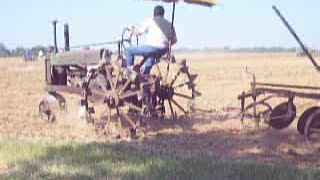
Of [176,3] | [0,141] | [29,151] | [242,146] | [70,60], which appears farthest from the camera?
[70,60]

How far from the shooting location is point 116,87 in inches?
457

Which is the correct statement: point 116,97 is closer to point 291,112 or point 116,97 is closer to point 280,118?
point 280,118

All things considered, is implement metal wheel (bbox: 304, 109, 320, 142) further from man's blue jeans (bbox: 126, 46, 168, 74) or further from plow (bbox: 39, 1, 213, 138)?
man's blue jeans (bbox: 126, 46, 168, 74)

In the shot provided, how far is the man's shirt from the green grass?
343 cm

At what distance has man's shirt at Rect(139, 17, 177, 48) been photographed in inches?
459

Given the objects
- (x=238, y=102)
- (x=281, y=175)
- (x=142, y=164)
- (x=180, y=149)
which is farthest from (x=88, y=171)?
(x=238, y=102)

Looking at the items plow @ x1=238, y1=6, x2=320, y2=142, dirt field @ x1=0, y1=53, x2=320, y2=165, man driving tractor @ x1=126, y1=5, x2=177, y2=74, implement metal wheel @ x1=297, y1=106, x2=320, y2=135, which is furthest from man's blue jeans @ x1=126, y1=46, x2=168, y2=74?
implement metal wheel @ x1=297, y1=106, x2=320, y2=135

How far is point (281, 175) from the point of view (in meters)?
6.69

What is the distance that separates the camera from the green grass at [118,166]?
6.81 meters

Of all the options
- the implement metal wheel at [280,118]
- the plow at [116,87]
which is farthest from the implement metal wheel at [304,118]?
the plow at [116,87]

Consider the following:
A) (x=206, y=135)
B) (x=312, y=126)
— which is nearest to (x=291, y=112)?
(x=312, y=126)

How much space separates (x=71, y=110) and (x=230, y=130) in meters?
4.01

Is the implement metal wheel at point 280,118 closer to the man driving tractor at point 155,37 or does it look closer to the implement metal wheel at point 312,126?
the implement metal wheel at point 312,126

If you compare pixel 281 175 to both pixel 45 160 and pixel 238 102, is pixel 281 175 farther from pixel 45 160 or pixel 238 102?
pixel 238 102
